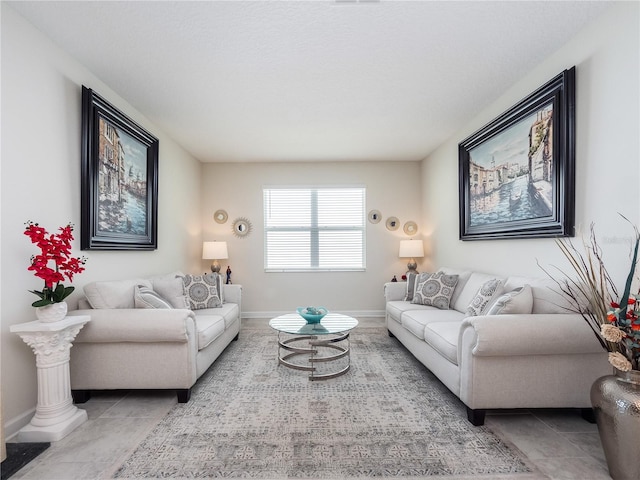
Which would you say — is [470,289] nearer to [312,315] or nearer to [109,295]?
[312,315]

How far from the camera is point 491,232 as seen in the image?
10.9ft

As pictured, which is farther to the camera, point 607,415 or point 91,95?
point 91,95

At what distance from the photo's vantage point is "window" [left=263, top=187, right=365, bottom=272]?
17.7ft

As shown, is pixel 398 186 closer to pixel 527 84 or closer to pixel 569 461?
pixel 527 84

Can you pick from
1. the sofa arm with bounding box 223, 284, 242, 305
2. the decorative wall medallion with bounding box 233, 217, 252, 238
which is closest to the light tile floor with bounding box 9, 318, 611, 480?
the sofa arm with bounding box 223, 284, 242, 305

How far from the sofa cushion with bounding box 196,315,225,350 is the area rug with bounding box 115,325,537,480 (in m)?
0.37

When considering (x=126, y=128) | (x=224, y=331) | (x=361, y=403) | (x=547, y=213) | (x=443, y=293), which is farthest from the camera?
(x=443, y=293)

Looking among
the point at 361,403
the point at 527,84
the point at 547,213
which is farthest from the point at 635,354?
the point at 527,84

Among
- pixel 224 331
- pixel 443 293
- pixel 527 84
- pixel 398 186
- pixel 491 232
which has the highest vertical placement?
pixel 527 84

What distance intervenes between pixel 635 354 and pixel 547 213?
129cm

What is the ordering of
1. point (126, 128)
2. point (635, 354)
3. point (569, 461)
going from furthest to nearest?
point (126, 128), point (569, 461), point (635, 354)

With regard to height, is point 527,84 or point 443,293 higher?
point 527,84

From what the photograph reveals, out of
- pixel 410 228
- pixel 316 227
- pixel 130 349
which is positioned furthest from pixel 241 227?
pixel 130 349

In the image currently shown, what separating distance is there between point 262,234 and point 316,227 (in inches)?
36.0
